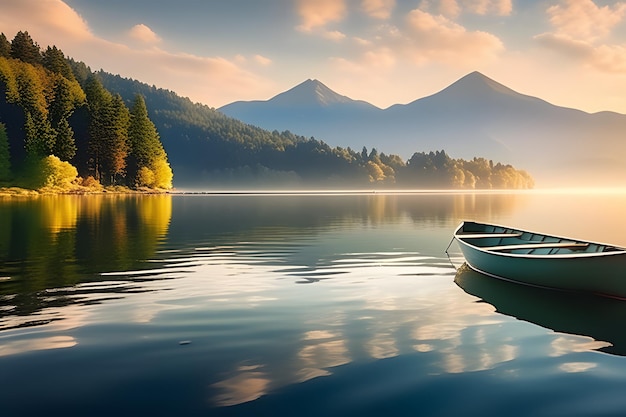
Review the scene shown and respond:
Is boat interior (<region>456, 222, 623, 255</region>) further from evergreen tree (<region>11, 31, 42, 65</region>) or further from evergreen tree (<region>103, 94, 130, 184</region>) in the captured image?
evergreen tree (<region>11, 31, 42, 65</region>)

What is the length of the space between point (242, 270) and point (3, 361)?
14011mm

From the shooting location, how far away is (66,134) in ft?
430

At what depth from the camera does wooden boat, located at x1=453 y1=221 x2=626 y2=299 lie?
60.0ft

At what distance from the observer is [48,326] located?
14758mm

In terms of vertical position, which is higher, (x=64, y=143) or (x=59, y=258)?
(x=64, y=143)

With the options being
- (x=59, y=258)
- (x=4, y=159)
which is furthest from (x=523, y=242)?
(x=4, y=159)

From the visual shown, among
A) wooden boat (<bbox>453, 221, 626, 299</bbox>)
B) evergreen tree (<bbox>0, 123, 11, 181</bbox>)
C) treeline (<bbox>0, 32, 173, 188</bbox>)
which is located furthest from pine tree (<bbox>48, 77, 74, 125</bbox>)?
wooden boat (<bbox>453, 221, 626, 299</bbox>)

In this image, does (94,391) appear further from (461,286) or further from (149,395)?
(461,286)

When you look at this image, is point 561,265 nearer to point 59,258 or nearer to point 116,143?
point 59,258

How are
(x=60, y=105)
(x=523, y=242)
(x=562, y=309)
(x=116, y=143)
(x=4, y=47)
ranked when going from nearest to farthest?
(x=562, y=309), (x=523, y=242), (x=116, y=143), (x=60, y=105), (x=4, y=47)

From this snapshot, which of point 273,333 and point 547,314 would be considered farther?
point 547,314

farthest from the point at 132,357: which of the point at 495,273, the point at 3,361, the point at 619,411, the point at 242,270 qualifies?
the point at 495,273

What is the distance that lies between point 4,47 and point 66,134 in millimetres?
48197

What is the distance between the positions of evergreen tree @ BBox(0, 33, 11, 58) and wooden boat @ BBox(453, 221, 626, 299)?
163987 mm
